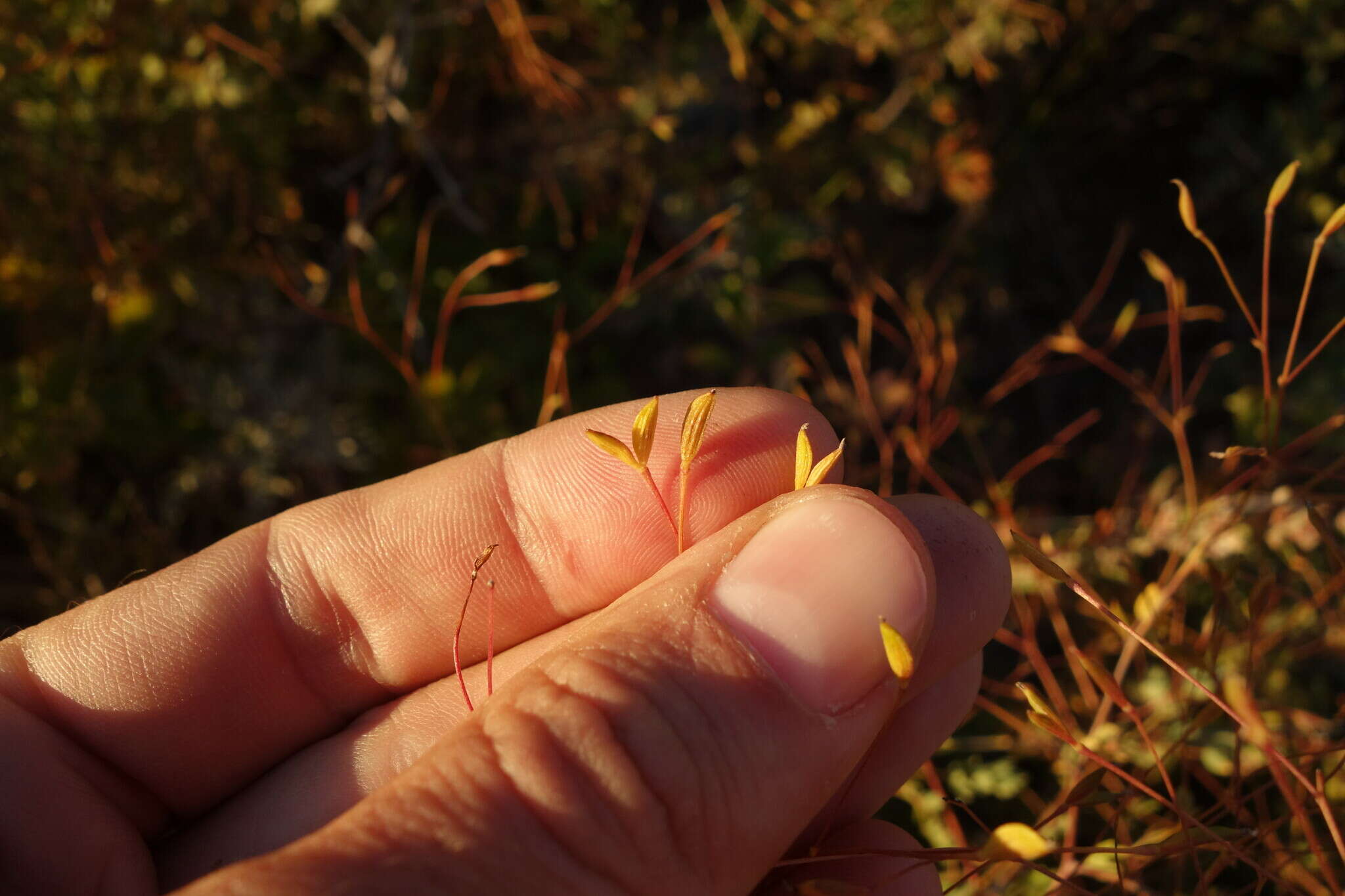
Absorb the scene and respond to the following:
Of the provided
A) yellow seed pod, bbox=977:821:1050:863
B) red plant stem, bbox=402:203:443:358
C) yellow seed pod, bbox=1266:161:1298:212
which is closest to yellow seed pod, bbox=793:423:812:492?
yellow seed pod, bbox=977:821:1050:863

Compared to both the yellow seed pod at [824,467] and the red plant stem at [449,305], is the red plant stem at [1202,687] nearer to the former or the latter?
the yellow seed pod at [824,467]

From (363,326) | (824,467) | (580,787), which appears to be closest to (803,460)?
(824,467)

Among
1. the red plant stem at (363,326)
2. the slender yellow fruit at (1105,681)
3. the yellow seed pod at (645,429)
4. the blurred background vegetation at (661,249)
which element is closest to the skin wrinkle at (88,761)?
the blurred background vegetation at (661,249)

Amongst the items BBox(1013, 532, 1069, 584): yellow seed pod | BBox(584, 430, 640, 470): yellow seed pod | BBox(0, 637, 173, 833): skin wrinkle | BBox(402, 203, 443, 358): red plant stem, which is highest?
BBox(402, 203, 443, 358): red plant stem

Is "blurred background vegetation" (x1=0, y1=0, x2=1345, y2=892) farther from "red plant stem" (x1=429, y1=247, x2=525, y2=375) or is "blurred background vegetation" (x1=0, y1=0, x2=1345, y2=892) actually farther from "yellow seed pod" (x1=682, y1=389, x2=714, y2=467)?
"yellow seed pod" (x1=682, y1=389, x2=714, y2=467)

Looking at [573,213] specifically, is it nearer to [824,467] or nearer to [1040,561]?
[824,467]

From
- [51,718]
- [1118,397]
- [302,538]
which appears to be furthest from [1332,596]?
[51,718]

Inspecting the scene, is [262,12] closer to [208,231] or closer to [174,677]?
[208,231]
